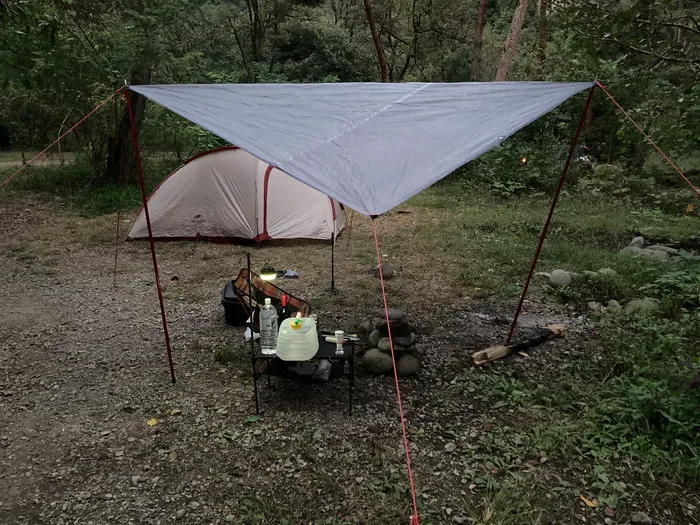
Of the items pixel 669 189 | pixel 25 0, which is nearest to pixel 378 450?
pixel 25 0

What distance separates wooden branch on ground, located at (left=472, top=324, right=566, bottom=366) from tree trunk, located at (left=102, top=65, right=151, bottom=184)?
24.4ft

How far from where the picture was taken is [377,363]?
341cm

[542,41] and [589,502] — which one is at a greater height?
[542,41]

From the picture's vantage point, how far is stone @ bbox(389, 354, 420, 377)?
11.1ft

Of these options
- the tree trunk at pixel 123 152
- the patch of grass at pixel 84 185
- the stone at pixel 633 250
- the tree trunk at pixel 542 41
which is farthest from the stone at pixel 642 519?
the tree trunk at pixel 542 41

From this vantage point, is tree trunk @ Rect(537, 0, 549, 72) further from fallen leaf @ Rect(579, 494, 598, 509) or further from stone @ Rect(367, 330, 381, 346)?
fallen leaf @ Rect(579, 494, 598, 509)

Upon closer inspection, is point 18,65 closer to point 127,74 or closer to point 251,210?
point 127,74

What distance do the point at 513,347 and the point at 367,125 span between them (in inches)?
76.8

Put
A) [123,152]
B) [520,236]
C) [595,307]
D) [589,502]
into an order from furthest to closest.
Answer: [123,152] → [520,236] → [595,307] → [589,502]

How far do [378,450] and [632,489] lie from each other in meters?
1.26

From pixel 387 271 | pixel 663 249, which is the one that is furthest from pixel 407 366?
pixel 663 249

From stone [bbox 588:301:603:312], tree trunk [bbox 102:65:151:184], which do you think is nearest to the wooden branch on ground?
stone [bbox 588:301:603:312]

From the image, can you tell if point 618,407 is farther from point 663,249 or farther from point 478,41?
point 478,41

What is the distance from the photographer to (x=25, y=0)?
4836mm
